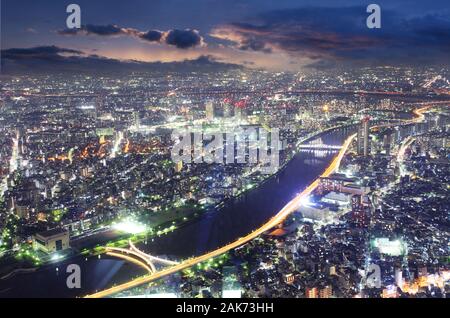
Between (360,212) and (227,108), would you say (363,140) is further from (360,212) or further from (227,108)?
(360,212)

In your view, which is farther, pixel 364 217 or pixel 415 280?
pixel 364 217

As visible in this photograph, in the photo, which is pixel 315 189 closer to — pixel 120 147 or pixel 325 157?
pixel 325 157

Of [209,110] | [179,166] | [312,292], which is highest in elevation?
[209,110]

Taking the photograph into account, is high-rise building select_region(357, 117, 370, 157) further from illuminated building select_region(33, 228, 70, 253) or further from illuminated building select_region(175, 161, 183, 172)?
illuminated building select_region(33, 228, 70, 253)

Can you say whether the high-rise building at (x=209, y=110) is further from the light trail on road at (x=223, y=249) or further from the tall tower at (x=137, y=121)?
the light trail on road at (x=223, y=249)

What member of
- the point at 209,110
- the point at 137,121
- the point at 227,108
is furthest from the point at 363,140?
the point at 137,121

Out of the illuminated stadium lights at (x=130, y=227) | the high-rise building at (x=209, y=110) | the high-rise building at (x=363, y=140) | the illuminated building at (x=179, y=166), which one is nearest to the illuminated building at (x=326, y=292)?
the illuminated stadium lights at (x=130, y=227)

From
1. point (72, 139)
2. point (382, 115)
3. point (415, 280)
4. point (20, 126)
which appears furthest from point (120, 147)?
point (382, 115)
